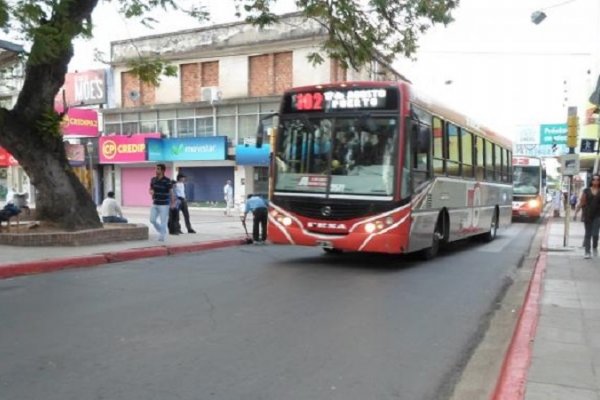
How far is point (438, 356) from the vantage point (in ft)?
19.1

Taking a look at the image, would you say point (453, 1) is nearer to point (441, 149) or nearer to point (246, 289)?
point (441, 149)

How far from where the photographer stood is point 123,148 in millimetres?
36688

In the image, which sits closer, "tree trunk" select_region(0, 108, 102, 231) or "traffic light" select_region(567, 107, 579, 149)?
"tree trunk" select_region(0, 108, 102, 231)

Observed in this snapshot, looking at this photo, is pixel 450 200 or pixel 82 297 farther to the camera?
pixel 450 200

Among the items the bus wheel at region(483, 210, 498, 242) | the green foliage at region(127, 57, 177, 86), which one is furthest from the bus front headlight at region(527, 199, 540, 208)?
the green foliage at region(127, 57, 177, 86)

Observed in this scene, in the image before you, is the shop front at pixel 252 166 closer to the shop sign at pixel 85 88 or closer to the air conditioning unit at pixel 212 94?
the air conditioning unit at pixel 212 94

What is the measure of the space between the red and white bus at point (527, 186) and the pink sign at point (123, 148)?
19.2 m

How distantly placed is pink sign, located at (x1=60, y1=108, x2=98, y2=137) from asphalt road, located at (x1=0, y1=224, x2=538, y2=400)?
24.4 metres

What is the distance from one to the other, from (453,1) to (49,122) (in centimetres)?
869

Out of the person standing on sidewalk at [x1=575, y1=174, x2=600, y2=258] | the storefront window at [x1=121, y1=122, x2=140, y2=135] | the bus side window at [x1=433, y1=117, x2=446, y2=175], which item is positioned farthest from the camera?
the storefront window at [x1=121, y1=122, x2=140, y2=135]

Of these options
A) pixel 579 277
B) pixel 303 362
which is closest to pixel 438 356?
pixel 303 362

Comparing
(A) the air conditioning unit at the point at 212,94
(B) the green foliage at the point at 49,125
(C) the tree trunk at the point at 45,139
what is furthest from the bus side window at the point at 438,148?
(A) the air conditioning unit at the point at 212,94

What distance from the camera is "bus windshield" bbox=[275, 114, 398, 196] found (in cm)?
1086

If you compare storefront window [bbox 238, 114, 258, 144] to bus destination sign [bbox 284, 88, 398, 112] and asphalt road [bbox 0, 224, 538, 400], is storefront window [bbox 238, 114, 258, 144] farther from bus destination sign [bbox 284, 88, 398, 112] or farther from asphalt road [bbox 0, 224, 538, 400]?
asphalt road [bbox 0, 224, 538, 400]
